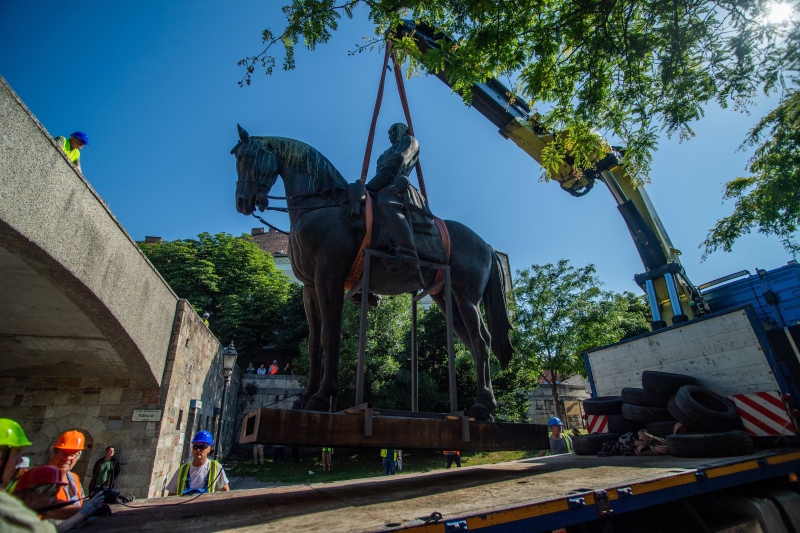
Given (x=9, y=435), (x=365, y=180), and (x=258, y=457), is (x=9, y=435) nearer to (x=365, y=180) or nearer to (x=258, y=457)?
(x=365, y=180)

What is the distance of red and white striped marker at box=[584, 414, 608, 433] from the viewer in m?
5.65

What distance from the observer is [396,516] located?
80.3 inches

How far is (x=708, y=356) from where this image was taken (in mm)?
4949

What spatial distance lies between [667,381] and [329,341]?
3.99 metres

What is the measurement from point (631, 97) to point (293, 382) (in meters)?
19.2

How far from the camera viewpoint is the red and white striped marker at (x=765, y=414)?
416 centimetres

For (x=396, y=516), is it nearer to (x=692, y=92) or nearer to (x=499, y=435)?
(x=499, y=435)

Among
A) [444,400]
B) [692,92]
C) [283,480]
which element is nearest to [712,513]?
[692,92]

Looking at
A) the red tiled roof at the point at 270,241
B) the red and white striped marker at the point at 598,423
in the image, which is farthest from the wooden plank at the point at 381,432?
the red tiled roof at the point at 270,241

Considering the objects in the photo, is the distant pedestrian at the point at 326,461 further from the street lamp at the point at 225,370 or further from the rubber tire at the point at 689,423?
the rubber tire at the point at 689,423

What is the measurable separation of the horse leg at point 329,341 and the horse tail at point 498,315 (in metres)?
2.21

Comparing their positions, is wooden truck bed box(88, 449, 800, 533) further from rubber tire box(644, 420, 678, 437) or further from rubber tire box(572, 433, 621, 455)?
rubber tire box(572, 433, 621, 455)

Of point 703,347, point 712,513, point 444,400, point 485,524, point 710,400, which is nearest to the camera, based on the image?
point 485,524

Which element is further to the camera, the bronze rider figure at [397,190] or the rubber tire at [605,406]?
the rubber tire at [605,406]
